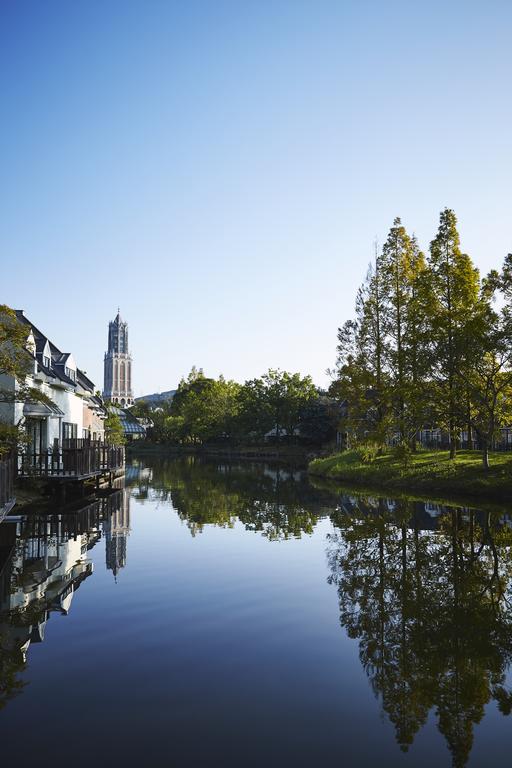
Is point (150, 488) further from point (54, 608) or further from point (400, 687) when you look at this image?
point (400, 687)

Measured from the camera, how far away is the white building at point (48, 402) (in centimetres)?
2212

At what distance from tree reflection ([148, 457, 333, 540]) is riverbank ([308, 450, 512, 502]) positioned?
10.1ft

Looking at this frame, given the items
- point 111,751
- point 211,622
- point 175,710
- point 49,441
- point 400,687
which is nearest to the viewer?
point 111,751

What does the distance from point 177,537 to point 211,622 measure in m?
7.65

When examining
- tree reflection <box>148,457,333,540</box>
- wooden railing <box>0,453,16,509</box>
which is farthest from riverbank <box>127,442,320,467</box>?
wooden railing <box>0,453,16,509</box>

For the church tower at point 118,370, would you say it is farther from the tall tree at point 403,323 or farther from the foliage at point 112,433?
the tall tree at point 403,323

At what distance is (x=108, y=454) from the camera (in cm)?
3056

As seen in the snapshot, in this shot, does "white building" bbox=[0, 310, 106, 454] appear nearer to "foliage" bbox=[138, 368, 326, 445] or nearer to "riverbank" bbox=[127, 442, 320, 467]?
"riverbank" bbox=[127, 442, 320, 467]

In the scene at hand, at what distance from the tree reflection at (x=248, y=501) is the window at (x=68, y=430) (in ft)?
16.8

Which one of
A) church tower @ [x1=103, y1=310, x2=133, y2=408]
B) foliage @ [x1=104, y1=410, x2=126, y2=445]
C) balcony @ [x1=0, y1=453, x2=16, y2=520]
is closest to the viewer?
balcony @ [x1=0, y1=453, x2=16, y2=520]

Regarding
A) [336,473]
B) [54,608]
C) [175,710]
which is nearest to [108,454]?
[336,473]

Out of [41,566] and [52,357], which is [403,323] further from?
[41,566]

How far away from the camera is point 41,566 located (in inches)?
487

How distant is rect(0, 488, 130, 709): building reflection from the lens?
799 cm
